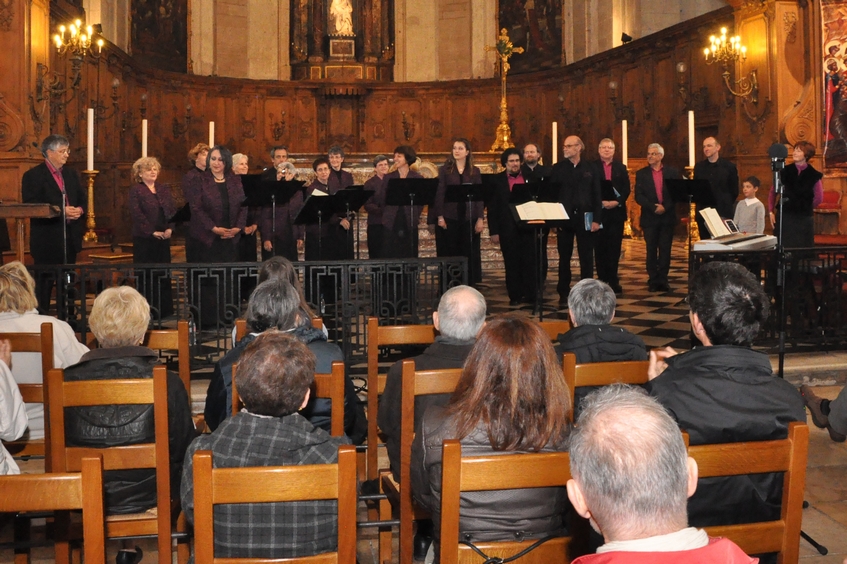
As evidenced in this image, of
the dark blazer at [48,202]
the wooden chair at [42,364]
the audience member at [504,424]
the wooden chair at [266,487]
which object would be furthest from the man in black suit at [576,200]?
the wooden chair at [266,487]

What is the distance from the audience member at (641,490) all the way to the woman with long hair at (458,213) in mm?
6785

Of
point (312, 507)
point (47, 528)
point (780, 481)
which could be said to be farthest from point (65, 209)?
point (780, 481)

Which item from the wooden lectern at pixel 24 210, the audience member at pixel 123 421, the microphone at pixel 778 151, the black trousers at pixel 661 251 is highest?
the microphone at pixel 778 151

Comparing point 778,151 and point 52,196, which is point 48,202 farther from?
point 778,151

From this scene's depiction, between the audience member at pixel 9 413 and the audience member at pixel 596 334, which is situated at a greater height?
the audience member at pixel 596 334

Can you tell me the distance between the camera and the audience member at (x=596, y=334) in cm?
362

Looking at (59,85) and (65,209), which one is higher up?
(59,85)

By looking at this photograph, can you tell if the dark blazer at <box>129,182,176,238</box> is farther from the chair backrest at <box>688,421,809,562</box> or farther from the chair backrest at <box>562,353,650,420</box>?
the chair backrest at <box>688,421,809,562</box>

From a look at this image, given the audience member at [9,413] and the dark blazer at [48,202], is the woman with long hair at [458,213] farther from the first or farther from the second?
the audience member at [9,413]

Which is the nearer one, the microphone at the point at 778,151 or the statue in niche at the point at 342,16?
the microphone at the point at 778,151

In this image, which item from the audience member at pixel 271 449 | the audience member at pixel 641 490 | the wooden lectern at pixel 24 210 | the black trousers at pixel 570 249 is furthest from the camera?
the black trousers at pixel 570 249

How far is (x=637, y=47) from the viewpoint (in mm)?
15141

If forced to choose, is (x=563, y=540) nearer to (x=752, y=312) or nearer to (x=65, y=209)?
(x=752, y=312)

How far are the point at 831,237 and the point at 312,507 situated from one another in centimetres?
802
